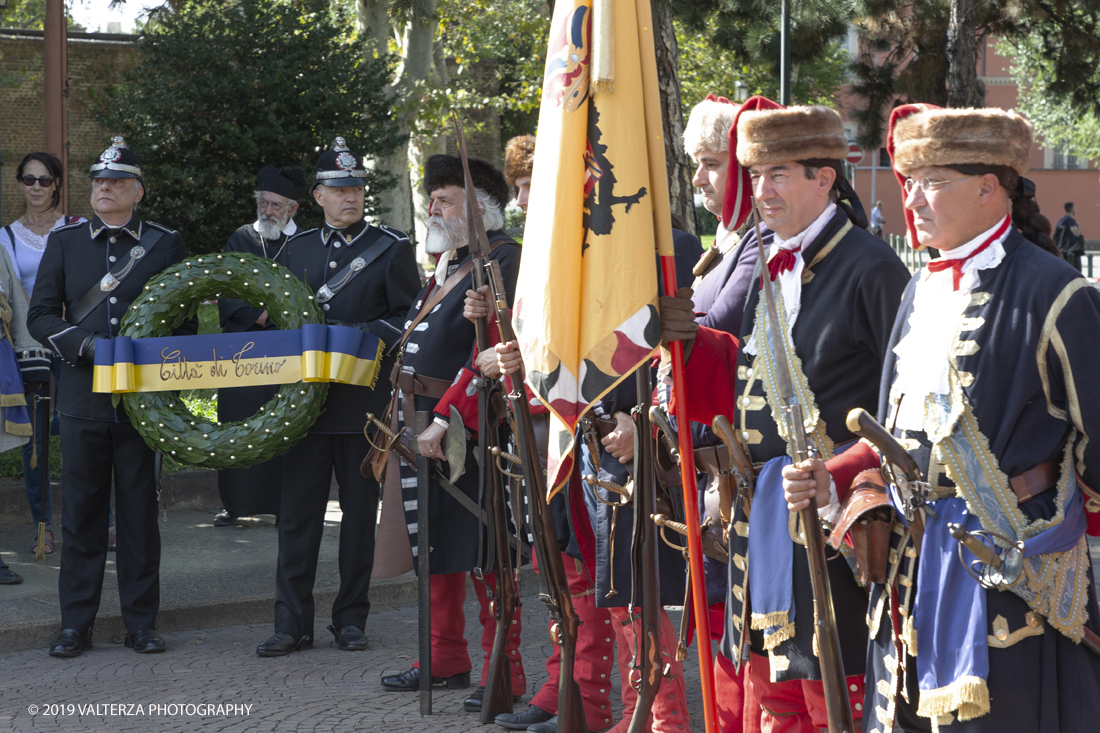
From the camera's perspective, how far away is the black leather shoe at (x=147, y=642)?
17.6 ft

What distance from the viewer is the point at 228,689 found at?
4812mm

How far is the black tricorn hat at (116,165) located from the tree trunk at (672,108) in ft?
14.5

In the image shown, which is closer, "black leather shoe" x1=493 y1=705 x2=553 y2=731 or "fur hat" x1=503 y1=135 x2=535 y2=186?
"black leather shoe" x1=493 y1=705 x2=553 y2=731

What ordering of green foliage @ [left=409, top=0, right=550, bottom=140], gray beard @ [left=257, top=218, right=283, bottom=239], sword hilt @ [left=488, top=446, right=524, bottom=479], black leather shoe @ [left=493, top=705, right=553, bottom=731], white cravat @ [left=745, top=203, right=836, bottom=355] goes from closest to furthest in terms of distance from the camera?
white cravat @ [left=745, top=203, right=836, bottom=355] → sword hilt @ [left=488, top=446, right=524, bottom=479] → black leather shoe @ [left=493, top=705, right=553, bottom=731] → gray beard @ [left=257, top=218, right=283, bottom=239] → green foliage @ [left=409, top=0, right=550, bottom=140]

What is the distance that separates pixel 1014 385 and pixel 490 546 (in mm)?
2435

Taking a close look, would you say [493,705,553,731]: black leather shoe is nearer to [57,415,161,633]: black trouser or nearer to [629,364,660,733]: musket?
[629,364,660,733]: musket

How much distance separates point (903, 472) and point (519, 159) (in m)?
2.42

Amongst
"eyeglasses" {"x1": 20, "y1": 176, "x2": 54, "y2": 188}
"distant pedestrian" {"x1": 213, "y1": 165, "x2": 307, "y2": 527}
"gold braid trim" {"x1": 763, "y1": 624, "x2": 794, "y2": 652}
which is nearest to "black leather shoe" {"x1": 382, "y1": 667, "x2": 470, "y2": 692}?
"distant pedestrian" {"x1": 213, "y1": 165, "x2": 307, "y2": 527}

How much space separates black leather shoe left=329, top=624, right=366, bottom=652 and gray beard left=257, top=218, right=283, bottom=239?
2.70 meters

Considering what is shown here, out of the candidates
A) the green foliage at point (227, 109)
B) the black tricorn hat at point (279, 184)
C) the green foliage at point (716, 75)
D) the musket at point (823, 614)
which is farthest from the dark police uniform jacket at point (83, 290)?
the green foliage at point (716, 75)

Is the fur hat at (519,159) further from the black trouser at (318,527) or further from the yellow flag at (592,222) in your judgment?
the black trouser at (318,527)

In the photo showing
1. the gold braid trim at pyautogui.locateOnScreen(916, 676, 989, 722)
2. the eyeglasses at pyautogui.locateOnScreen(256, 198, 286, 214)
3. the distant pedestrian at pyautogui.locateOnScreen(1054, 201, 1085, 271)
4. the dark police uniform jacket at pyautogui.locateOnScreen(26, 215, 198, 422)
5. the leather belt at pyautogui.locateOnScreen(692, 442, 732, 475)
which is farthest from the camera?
the distant pedestrian at pyautogui.locateOnScreen(1054, 201, 1085, 271)

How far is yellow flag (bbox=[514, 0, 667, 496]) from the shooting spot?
10.7 feet

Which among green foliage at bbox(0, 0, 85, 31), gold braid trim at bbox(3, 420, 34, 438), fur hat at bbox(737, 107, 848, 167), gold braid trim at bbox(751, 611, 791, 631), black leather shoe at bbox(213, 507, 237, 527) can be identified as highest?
green foliage at bbox(0, 0, 85, 31)
